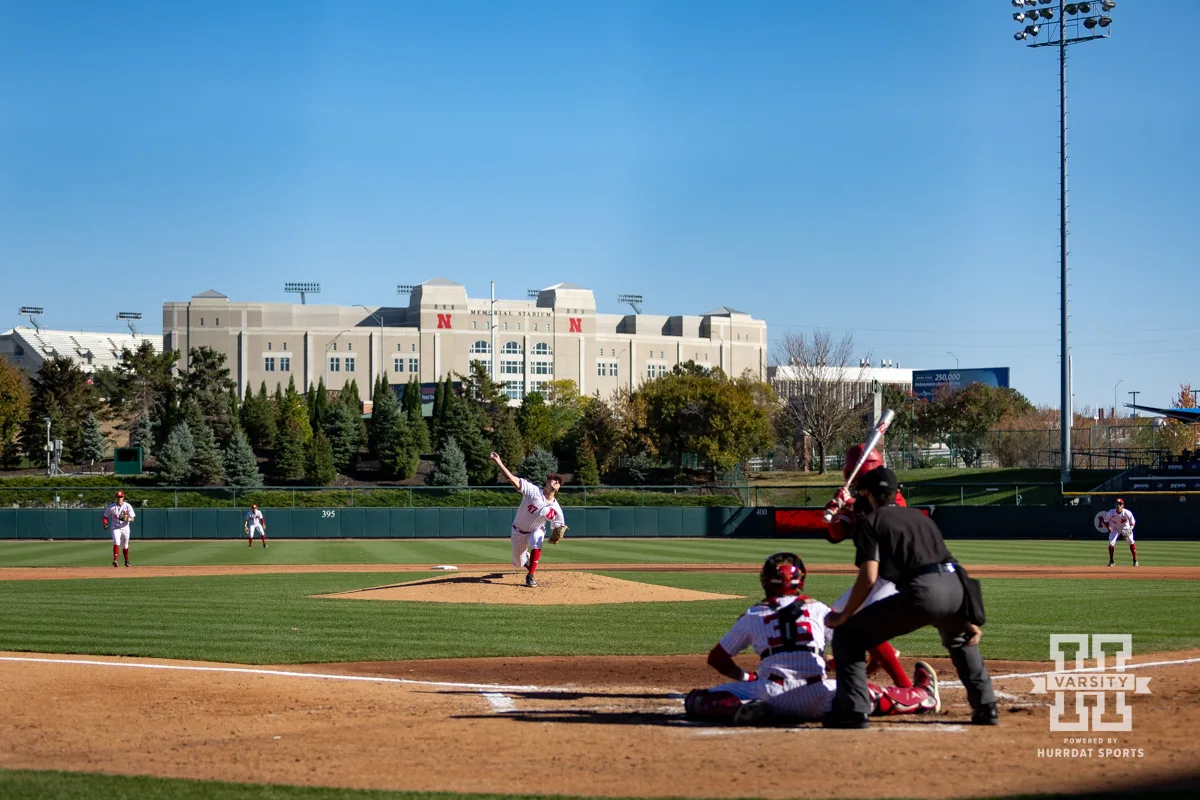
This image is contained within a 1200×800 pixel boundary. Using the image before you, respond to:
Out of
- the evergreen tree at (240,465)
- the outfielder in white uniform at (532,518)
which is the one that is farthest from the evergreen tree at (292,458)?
the outfielder in white uniform at (532,518)

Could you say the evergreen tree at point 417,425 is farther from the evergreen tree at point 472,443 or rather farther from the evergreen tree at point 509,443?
the evergreen tree at point 509,443

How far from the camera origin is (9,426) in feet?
258

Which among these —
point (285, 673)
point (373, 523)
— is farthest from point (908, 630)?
point (373, 523)

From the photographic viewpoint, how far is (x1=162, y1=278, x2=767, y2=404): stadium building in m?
117

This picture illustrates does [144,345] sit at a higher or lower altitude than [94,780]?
higher

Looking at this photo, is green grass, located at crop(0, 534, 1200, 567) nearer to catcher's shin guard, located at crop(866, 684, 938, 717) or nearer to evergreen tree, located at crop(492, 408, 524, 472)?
catcher's shin guard, located at crop(866, 684, 938, 717)

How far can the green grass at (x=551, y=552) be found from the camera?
110 ft

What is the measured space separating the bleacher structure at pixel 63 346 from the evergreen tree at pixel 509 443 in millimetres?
55523

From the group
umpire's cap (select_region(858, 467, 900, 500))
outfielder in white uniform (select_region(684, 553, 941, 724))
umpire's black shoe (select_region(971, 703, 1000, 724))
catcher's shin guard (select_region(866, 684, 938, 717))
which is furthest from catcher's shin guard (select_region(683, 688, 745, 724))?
umpire's cap (select_region(858, 467, 900, 500))

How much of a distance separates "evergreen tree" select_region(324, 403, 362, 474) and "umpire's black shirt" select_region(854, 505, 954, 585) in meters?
74.9

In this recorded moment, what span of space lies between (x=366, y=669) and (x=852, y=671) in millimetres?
5822

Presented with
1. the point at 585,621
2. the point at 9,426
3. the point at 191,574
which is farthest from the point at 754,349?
the point at 585,621

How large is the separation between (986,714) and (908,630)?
37.3 inches

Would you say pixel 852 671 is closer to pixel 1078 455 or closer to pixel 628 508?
pixel 628 508
